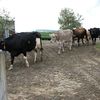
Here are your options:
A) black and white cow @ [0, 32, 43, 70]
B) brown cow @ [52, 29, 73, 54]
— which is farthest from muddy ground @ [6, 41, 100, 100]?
brown cow @ [52, 29, 73, 54]

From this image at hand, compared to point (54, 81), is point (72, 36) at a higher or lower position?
higher

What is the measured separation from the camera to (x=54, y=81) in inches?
425

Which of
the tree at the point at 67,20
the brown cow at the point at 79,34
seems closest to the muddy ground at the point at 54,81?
the brown cow at the point at 79,34

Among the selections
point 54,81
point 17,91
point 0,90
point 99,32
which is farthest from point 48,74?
point 99,32

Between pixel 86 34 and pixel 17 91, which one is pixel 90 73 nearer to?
pixel 17 91

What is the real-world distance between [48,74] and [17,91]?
3.03m

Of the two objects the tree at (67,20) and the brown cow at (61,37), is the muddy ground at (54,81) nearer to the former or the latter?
the brown cow at (61,37)

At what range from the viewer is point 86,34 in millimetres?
26469

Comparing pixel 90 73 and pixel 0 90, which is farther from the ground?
Answer: pixel 0 90

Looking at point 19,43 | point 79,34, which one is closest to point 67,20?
point 79,34

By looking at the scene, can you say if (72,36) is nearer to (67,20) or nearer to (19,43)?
(19,43)

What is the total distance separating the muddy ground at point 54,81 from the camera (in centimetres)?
882

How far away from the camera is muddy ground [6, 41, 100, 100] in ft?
28.9

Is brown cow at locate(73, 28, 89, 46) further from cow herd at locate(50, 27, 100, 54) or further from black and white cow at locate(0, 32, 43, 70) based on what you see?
black and white cow at locate(0, 32, 43, 70)
